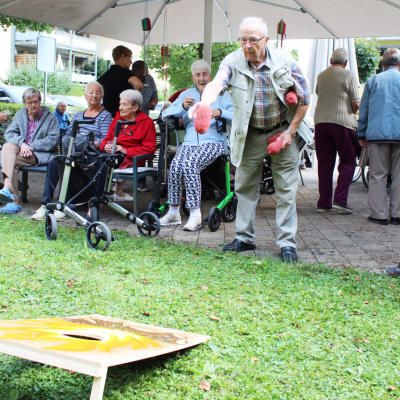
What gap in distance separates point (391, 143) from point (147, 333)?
15.5 ft

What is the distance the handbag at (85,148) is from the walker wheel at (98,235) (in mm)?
803

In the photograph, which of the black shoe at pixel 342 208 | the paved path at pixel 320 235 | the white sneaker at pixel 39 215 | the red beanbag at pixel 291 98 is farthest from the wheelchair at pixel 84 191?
the black shoe at pixel 342 208

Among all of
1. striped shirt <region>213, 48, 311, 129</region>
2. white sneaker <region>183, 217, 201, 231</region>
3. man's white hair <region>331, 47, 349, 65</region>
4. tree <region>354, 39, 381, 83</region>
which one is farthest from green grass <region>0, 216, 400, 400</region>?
tree <region>354, 39, 381, 83</region>

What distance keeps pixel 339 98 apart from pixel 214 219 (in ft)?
8.34

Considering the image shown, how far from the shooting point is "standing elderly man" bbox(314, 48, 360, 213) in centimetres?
665

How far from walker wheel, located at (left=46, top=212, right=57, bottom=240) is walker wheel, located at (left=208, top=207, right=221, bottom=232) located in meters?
1.59

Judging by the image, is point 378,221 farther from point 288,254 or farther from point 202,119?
point 202,119

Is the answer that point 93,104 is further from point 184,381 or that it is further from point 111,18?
point 184,381

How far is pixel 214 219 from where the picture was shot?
5.50m

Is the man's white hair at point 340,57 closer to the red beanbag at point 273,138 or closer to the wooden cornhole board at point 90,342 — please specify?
the red beanbag at point 273,138

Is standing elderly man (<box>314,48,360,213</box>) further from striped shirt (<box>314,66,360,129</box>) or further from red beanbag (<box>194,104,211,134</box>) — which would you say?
red beanbag (<box>194,104,211,134</box>)

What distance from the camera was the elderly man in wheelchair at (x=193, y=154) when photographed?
556 cm

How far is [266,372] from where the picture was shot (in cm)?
242

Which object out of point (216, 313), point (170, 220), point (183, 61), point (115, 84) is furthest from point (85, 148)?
point (183, 61)
